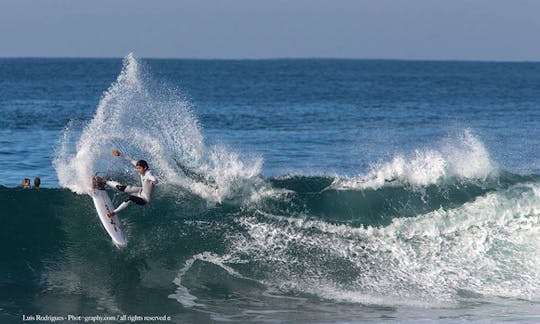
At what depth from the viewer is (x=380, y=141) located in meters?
34.3

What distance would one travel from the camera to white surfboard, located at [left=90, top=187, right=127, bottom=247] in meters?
16.2

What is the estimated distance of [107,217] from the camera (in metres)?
16.2

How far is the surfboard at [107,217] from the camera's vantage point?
16.2 m

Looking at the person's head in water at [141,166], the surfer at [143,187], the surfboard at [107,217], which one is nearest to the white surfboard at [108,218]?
the surfboard at [107,217]

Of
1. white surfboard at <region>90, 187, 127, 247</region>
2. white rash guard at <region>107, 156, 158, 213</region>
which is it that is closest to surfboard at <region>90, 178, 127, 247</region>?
white surfboard at <region>90, 187, 127, 247</region>

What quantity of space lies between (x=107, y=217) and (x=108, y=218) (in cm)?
4

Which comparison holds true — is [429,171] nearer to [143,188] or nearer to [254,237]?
[254,237]

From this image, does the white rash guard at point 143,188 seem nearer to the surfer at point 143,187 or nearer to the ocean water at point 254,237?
the surfer at point 143,187

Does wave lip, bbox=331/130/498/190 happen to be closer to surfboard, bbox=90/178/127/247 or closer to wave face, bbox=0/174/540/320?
wave face, bbox=0/174/540/320

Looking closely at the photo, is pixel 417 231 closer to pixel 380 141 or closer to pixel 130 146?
pixel 130 146

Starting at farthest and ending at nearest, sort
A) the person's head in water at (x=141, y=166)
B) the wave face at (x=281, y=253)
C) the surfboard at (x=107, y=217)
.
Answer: the surfboard at (x=107, y=217) → the person's head in water at (x=141, y=166) → the wave face at (x=281, y=253)

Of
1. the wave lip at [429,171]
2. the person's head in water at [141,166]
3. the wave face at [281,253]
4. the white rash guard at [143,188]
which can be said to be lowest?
the wave face at [281,253]

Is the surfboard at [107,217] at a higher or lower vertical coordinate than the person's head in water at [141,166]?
lower

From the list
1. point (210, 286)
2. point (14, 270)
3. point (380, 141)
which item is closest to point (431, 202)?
point (210, 286)
